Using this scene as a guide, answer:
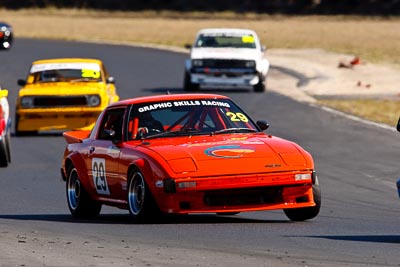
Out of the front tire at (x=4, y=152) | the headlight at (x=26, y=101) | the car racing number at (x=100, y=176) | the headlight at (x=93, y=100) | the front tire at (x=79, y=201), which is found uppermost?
the car racing number at (x=100, y=176)

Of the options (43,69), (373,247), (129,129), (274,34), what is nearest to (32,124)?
(43,69)

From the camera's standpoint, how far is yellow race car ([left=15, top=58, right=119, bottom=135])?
25.2 meters

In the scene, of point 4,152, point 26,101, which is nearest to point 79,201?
point 4,152

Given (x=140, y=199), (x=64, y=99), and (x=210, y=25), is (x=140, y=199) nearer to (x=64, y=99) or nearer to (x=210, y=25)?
(x=64, y=99)

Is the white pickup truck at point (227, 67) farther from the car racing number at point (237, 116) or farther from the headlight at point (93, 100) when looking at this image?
the car racing number at point (237, 116)

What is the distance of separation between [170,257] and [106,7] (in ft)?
315

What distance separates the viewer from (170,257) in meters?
9.31

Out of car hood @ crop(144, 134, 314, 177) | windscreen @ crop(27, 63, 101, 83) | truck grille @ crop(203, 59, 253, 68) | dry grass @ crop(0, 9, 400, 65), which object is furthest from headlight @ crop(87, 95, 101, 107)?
dry grass @ crop(0, 9, 400, 65)

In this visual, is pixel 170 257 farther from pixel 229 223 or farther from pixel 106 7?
pixel 106 7

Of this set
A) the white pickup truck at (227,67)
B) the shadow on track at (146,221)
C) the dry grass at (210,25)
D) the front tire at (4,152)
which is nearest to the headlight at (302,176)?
the shadow on track at (146,221)

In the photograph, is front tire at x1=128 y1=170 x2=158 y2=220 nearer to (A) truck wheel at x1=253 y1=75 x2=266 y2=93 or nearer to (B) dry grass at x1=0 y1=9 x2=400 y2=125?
(A) truck wheel at x1=253 y1=75 x2=266 y2=93

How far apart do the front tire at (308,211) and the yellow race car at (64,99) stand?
518 inches

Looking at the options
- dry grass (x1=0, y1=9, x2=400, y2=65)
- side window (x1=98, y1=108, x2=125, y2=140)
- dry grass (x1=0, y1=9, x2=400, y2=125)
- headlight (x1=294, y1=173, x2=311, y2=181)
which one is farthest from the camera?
dry grass (x1=0, y1=9, x2=400, y2=65)

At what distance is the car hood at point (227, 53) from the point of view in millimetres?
34812
